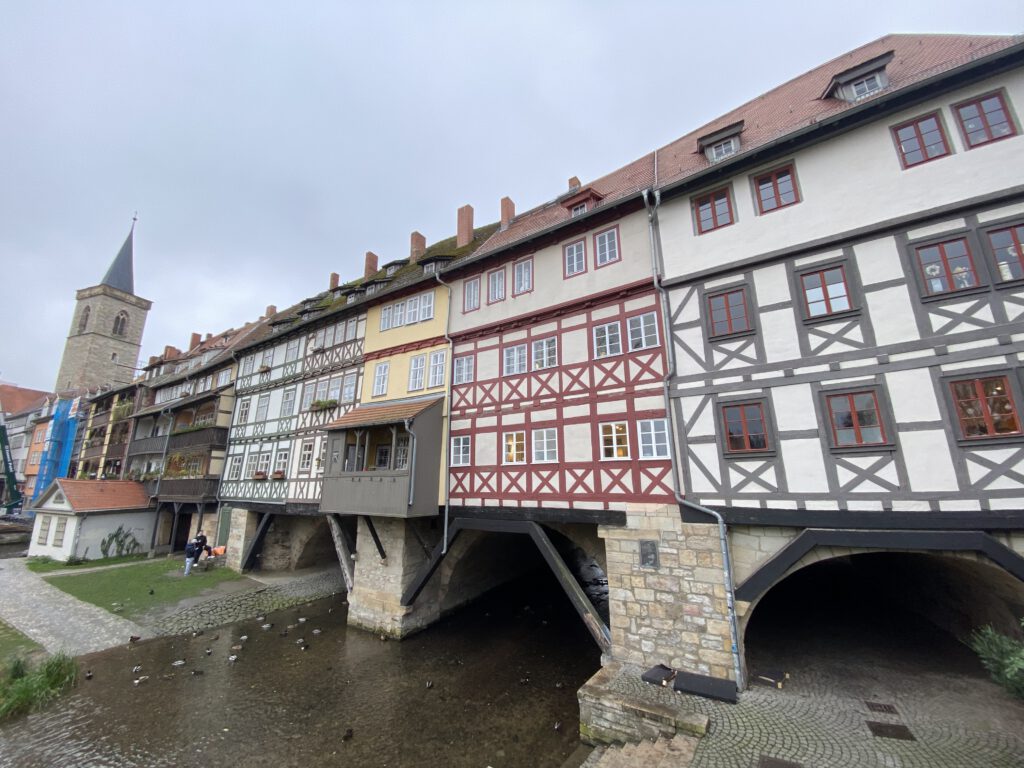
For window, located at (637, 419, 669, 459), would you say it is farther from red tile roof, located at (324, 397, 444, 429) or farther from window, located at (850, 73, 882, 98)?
window, located at (850, 73, 882, 98)

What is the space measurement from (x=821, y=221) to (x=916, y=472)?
4.68 m

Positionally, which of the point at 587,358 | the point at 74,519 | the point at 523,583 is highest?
the point at 587,358

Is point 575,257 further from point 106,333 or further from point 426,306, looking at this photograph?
point 106,333

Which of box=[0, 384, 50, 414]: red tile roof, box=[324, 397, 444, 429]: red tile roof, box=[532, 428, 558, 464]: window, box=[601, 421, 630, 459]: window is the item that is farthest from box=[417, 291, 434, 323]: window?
box=[0, 384, 50, 414]: red tile roof

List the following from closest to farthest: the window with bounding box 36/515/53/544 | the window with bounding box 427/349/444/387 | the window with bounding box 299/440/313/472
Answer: the window with bounding box 427/349/444/387, the window with bounding box 299/440/313/472, the window with bounding box 36/515/53/544

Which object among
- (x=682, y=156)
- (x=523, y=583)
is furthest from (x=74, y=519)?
(x=682, y=156)

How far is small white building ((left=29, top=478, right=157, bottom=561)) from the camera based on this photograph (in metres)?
21.4

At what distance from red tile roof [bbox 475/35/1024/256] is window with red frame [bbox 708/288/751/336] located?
2789 mm

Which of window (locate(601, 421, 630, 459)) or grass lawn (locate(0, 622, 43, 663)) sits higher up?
window (locate(601, 421, 630, 459))

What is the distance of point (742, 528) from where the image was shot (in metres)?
7.91

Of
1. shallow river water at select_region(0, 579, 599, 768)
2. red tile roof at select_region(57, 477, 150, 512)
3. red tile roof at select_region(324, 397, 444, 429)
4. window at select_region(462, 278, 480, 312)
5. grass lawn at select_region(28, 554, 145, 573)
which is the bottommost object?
shallow river water at select_region(0, 579, 599, 768)

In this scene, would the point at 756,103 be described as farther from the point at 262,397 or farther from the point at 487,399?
the point at 262,397

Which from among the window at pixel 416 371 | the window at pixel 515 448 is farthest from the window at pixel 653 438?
the window at pixel 416 371

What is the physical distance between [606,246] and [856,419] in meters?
6.38
